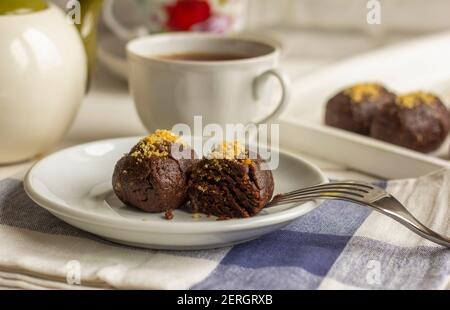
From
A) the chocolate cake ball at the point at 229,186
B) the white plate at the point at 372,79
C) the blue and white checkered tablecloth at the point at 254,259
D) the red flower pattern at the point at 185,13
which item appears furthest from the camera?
the red flower pattern at the point at 185,13

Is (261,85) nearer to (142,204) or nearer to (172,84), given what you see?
(172,84)

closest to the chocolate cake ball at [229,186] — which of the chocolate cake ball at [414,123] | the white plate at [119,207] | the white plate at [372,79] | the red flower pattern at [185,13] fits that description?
the white plate at [119,207]

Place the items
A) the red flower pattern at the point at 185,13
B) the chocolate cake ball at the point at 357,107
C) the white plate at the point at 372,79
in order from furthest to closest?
1. the red flower pattern at the point at 185,13
2. the chocolate cake ball at the point at 357,107
3. the white plate at the point at 372,79

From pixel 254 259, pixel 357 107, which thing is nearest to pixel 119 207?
pixel 254 259

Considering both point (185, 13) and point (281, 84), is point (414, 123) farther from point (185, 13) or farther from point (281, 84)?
point (185, 13)

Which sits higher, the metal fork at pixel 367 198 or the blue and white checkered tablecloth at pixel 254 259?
the metal fork at pixel 367 198

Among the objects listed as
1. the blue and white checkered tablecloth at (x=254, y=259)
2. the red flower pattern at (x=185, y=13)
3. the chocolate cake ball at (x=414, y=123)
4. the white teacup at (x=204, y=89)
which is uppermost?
the red flower pattern at (x=185, y=13)

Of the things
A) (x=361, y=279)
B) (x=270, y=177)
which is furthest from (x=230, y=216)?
(x=361, y=279)

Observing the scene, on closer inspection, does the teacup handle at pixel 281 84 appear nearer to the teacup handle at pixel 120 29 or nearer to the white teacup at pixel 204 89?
the white teacup at pixel 204 89
